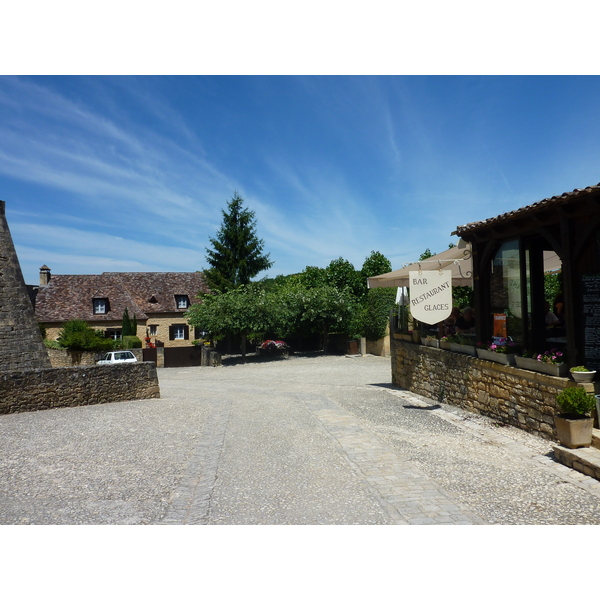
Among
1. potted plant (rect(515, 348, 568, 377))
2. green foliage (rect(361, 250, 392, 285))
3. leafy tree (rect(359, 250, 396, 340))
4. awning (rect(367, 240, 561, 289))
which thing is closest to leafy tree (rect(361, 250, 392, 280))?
green foliage (rect(361, 250, 392, 285))

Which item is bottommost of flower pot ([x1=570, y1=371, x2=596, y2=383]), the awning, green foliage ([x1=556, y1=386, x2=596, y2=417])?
green foliage ([x1=556, y1=386, x2=596, y2=417])

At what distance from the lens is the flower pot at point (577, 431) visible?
19.2 feet

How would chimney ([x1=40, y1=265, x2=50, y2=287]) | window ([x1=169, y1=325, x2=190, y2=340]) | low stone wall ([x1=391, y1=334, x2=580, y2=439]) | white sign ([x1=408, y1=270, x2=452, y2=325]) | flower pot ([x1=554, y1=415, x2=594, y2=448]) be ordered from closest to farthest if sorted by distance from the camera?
flower pot ([x1=554, y1=415, x2=594, y2=448])
low stone wall ([x1=391, y1=334, x2=580, y2=439])
white sign ([x1=408, y1=270, x2=452, y2=325])
chimney ([x1=40, y1=265, x2=50, y2=287])
window ([x1=169, y1=325, x2=190, y2=340])

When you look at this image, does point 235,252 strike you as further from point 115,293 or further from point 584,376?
point 584,376

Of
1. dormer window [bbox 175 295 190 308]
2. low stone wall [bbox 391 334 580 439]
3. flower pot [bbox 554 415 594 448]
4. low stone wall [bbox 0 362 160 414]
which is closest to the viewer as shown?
flower pot [bbox 554 415 594 448]

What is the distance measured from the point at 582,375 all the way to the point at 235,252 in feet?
94.9

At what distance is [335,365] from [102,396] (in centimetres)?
1132

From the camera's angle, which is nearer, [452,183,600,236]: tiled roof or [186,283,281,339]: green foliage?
[452,183,600,236]: tiled roof

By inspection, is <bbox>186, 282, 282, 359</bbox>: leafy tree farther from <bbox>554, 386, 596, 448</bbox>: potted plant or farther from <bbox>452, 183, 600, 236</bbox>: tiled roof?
<bbox>554, 386, 596, 448</bbox>: potted plant

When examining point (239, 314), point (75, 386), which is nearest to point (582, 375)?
point (75, 386)

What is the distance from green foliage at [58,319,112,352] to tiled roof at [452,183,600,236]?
2019 centimetres

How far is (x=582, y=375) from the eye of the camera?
6289 mm

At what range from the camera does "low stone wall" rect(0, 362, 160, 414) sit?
10.5m

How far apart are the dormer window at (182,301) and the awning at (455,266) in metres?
26.8
